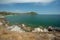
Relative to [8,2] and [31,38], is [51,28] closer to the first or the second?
[31,38]

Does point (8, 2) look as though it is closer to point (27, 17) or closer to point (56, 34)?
point (27, 17)

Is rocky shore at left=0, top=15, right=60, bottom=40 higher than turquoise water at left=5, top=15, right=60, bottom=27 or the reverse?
the reverse

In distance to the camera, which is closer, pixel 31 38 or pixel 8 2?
pixel 31 38

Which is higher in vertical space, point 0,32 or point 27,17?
point 27,17

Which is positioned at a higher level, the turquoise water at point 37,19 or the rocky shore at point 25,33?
the turquoise water at point 37,19

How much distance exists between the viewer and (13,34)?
6.34ft

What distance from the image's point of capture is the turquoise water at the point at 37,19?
6.42 ft

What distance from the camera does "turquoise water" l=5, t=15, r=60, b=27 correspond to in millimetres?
1958

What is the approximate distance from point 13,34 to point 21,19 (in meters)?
0.29

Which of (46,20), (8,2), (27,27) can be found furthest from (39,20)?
(8,2)

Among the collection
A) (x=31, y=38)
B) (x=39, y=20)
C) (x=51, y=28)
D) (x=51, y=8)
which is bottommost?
(x=31, y=38)

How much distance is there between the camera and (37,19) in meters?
1.98

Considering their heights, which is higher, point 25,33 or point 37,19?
point 37,19

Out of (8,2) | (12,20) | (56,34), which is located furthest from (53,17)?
(8,2)
